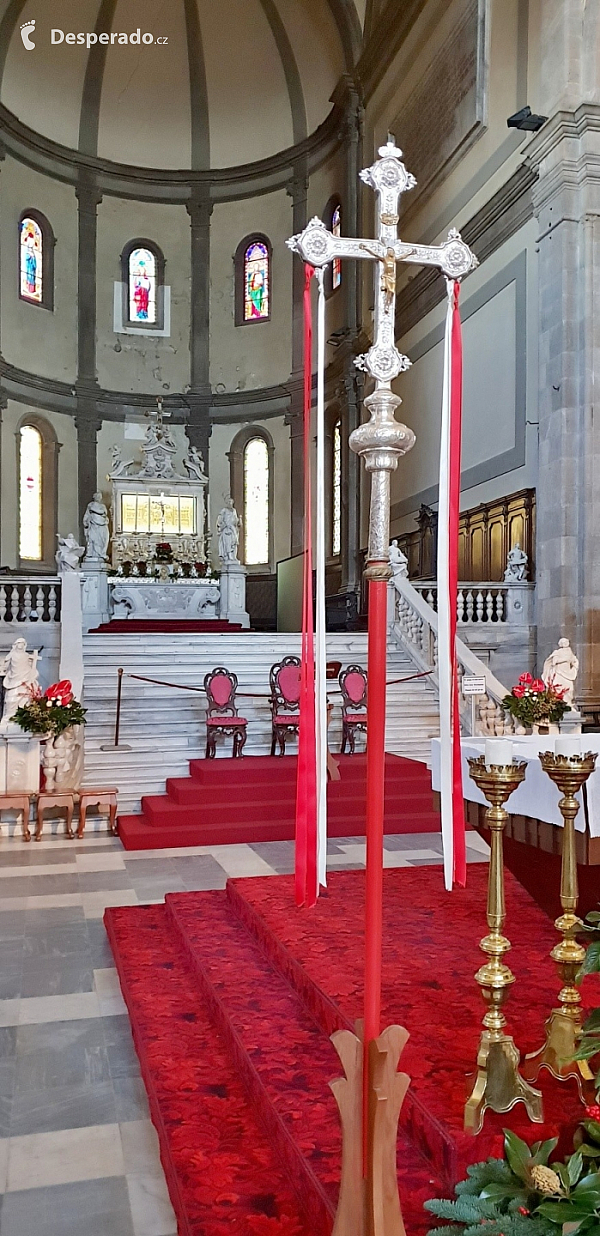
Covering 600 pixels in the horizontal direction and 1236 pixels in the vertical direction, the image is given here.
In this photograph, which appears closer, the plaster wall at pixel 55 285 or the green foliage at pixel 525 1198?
the green foliage at pixel 525 1198

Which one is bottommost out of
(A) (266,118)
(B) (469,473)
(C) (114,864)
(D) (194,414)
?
(C) (114,864)

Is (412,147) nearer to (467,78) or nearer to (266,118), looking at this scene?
(467,78)

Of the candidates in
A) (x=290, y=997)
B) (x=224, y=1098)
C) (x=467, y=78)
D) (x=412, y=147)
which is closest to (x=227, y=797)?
(x=290, y=997)

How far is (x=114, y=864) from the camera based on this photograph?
7184 millimetres

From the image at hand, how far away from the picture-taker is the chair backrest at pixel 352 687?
10711 mm

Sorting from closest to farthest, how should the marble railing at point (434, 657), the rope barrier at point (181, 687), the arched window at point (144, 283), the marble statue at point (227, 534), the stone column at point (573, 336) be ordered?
the rope barrier at point (181, 687), the marble railing at point (434, 657), the stone column at point (573, 336), the marble statue at point (227, 534), the arched window at point (144, 283)

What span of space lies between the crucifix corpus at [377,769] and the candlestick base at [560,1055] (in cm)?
82

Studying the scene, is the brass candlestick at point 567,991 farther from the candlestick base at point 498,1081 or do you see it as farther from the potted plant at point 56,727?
the potted plant at point 56,727

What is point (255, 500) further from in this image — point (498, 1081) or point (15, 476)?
point (498, 1081)

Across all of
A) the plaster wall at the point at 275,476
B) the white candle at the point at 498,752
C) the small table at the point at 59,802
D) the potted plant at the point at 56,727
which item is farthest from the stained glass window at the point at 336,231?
the white candle at the point at 498,752

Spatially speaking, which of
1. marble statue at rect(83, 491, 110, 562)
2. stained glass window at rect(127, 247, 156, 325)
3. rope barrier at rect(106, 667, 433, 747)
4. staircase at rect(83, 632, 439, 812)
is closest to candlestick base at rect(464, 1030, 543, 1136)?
staircase at rect(83, 632, 439, 812)

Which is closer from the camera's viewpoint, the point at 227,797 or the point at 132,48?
the point at 227,797

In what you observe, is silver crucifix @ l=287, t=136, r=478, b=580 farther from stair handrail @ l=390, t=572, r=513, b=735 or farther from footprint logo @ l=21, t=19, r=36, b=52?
footprint logo @ l=21, t=19, r=36, b=52

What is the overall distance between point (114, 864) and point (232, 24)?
71.5 feet
